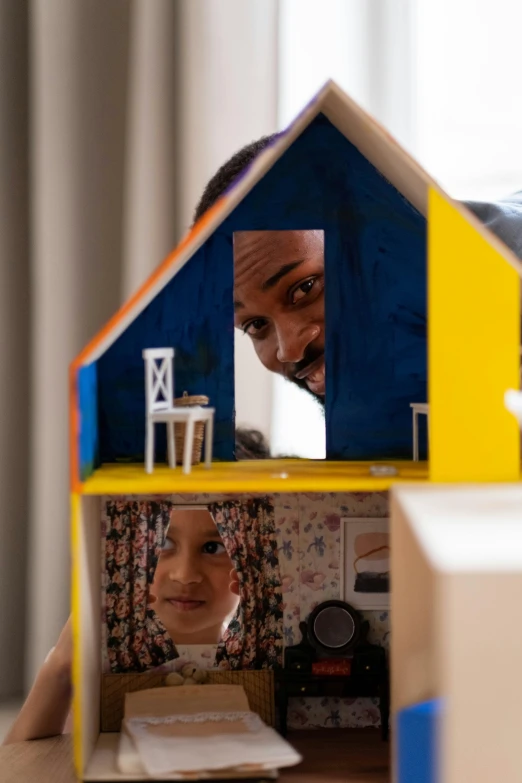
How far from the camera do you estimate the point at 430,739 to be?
119 cm

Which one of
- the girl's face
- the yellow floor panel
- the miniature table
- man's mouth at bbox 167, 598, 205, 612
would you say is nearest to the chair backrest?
the yellow floor panel

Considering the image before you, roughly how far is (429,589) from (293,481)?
0.24 metres

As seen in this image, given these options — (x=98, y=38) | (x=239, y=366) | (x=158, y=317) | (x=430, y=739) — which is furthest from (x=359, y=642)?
(x=98, y=38)

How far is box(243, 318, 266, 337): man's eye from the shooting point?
160cm

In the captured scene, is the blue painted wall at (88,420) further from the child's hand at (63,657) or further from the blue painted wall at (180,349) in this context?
the child's hand at (63,657)

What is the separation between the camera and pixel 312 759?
4.67ft

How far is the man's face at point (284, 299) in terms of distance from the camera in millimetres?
1583

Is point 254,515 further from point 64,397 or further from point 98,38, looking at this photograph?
point 98,38

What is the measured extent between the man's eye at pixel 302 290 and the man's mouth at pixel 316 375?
0.11m

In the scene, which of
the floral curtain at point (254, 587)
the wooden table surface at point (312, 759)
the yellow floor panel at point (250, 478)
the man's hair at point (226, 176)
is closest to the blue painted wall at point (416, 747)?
the wooden table surface at point (312, 759)

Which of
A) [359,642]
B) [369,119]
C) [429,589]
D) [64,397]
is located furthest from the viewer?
[64,397]

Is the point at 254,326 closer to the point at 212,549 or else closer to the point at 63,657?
the point at 212,549

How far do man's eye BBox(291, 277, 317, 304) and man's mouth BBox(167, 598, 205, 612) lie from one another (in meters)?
0.53

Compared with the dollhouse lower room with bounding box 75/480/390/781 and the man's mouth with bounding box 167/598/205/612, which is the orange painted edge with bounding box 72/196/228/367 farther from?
the man's mouth with bounding box 167/598/205/612
